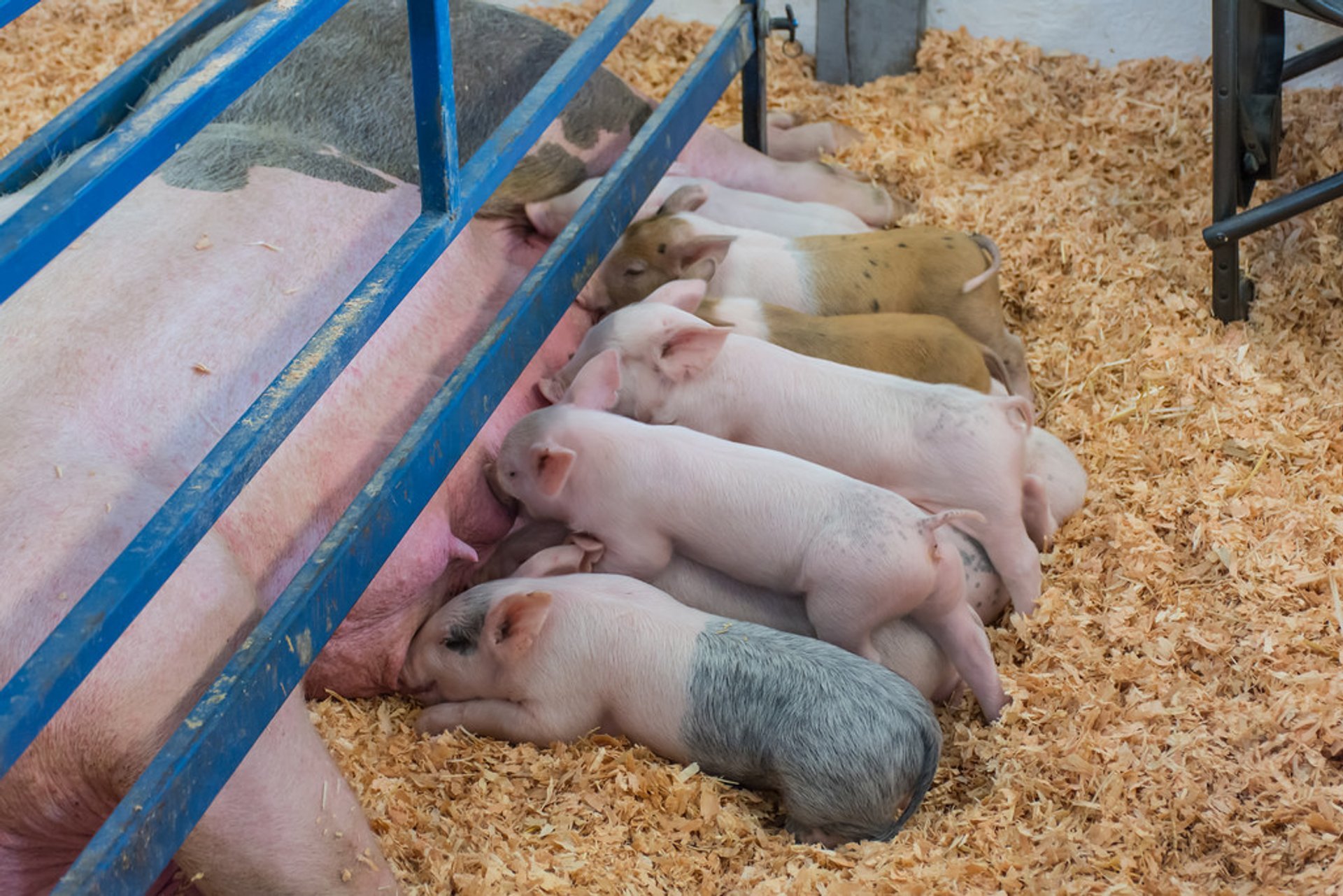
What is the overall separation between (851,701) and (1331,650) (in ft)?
2.72

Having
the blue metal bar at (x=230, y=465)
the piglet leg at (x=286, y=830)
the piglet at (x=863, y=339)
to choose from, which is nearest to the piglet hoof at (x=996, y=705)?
the piglet at (x=863, y=339)

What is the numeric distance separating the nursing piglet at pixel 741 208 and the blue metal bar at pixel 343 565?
20 centimetres

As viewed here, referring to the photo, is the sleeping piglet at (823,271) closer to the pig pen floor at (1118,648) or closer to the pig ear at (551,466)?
the pig pen floor at (1118,648)

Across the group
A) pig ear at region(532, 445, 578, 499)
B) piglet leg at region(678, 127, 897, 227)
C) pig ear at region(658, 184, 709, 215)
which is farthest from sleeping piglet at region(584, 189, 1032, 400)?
pig ear at region(532, 445, 578, 499)

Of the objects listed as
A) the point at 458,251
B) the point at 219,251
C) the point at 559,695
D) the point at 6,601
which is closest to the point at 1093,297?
the point at 458,251

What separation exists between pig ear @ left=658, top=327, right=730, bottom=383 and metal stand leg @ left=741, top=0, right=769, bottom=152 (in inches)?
47.8

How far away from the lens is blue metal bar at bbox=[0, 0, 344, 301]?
124 centimetres

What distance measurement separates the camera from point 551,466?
2338 mm

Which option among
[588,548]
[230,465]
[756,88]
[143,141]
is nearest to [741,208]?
[756,88]

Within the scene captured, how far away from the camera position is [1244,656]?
2275mm

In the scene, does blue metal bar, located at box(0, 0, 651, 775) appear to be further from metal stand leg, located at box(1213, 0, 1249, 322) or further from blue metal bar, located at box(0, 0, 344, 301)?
metal stand leg, located at box(1213, 0, 1249, 322)

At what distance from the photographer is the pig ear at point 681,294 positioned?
8.68 feet

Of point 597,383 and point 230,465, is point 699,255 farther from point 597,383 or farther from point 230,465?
point 230,465

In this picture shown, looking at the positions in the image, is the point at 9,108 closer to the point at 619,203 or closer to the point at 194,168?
the point at 194,168
